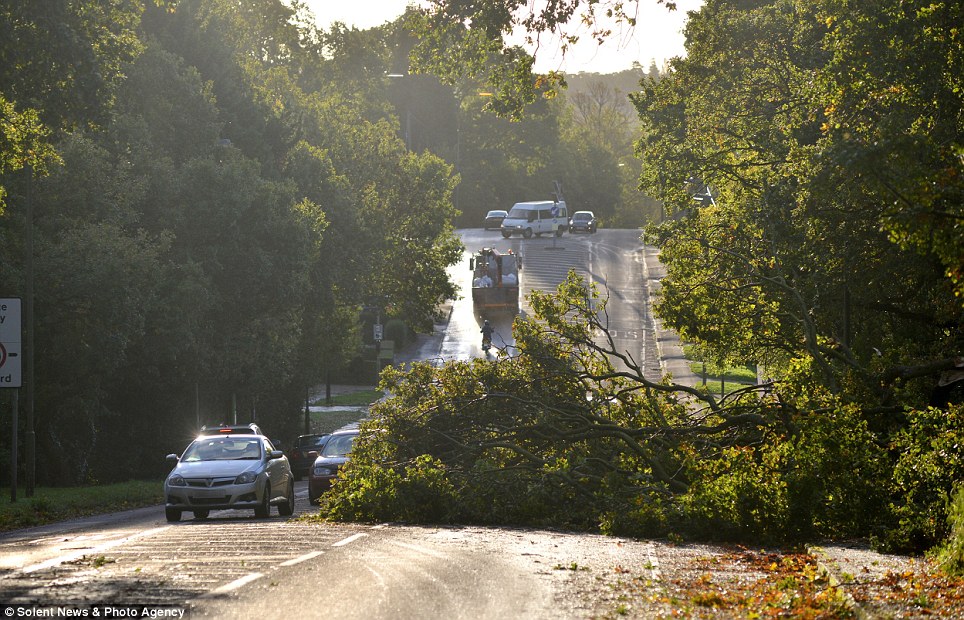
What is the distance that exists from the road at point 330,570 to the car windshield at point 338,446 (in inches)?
358

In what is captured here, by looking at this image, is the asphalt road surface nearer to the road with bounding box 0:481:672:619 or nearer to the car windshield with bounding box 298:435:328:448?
the road with bounding box 0:481:672:619

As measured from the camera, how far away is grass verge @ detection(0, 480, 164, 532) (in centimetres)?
2314

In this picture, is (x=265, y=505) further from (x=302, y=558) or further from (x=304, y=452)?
(x=304, y=452)

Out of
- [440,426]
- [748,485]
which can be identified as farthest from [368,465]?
[748,485]

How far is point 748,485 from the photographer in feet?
49.9

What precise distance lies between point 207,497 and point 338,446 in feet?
25.9

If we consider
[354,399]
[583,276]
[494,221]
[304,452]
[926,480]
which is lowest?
[354,399]

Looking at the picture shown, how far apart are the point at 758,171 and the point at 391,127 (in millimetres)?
48446

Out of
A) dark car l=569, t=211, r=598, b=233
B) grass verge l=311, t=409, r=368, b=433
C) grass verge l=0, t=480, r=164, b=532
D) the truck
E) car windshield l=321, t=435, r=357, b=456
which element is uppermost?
dark car l=569, t=211, r=598, b=233

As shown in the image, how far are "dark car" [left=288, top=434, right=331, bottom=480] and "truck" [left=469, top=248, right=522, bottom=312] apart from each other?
3673 cm

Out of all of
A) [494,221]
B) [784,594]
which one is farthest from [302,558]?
[494,221]

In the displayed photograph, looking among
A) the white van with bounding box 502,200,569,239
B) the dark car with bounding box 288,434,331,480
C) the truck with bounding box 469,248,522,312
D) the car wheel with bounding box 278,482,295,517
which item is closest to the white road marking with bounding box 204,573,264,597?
the car wheel with bounding box 278,482,295,517

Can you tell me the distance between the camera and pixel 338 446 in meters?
28.9

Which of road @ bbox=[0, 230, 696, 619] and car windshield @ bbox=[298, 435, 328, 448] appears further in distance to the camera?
car windshield @ bbox=[298, 435, 328, 448]
